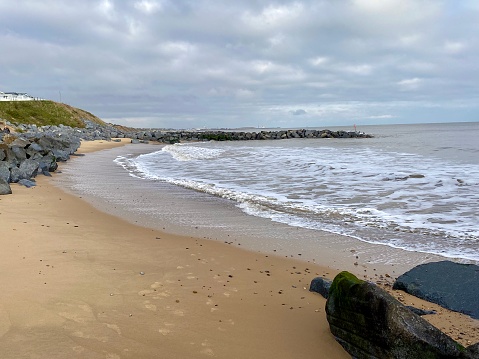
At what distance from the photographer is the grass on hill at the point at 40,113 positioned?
57631mm

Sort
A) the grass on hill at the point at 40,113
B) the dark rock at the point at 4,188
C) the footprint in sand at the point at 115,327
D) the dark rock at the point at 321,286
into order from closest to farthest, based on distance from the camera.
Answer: the footprint in sand at the point at 115,327 → the dark rock at the point at 321,286 → the dark rock at the point at 4,188 → the grass on hill at the point at 40,113

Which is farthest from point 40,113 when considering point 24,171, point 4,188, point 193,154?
point 4,188

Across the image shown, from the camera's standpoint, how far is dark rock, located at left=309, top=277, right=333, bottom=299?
455cm

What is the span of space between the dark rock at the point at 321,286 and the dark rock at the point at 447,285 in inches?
34.9

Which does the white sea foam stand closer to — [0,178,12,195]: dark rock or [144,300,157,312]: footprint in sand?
[0,178,12,195]: dark rock

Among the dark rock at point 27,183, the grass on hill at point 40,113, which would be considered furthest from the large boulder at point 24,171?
the grass on hill at point 40,113

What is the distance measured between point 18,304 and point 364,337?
10.7 ft

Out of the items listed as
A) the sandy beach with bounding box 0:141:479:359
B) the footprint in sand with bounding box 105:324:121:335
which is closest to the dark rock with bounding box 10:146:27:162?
the sandy beach with bounding box 0:141:479:359

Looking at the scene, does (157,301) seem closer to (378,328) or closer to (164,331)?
(164,331)

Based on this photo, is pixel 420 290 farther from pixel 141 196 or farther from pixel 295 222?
pixel 141 196

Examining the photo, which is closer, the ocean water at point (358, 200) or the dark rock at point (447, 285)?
the dark rock at point (447, 285)

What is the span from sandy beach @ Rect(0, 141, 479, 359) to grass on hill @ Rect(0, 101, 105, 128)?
182ft

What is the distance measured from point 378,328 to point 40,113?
232 feet

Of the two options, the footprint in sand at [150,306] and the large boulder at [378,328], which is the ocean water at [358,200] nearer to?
the large boulder at [378,328]
